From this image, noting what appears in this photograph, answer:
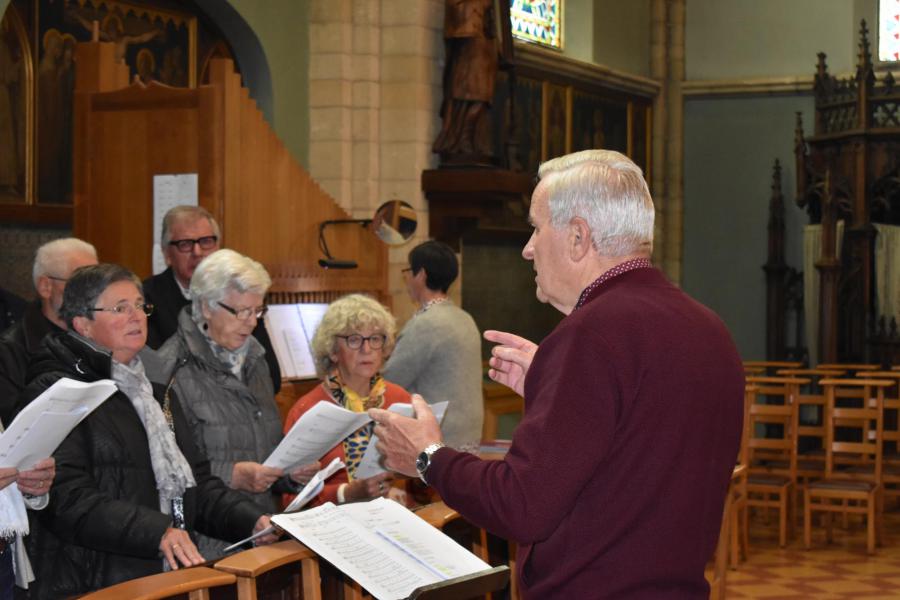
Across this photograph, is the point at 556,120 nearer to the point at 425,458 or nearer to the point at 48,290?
the point at 48,290

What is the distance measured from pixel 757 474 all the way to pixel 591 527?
25.0 feet

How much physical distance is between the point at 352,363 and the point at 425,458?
6.76 ft

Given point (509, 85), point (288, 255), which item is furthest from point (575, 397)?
point (509, 85)

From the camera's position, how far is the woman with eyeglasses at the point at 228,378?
3920mm

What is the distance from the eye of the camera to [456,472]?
7.79 feet

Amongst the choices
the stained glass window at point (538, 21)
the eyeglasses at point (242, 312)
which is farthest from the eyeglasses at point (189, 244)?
the stained glass window at point (538, 21)

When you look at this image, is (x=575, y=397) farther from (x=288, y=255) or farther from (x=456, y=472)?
(x=288, y=255)

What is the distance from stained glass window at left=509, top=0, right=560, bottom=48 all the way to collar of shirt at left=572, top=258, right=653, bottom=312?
10.4m

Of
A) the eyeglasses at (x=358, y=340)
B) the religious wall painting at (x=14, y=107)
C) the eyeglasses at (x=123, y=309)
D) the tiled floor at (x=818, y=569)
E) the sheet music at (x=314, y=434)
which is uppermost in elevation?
the religious wall painting at (x=14, y=107)

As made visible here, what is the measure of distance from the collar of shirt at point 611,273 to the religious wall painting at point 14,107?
6.14m

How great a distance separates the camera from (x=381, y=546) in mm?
2980

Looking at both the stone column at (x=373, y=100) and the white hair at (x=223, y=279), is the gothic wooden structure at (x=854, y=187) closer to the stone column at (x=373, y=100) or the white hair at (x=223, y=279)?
the stone column at (x=373, y=100)

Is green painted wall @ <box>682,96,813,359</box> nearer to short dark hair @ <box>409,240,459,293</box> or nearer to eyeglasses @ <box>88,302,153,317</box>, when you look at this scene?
short dark hair @ <box>409,240,459,293</box>

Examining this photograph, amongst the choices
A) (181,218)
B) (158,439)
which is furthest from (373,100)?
(158,439)
